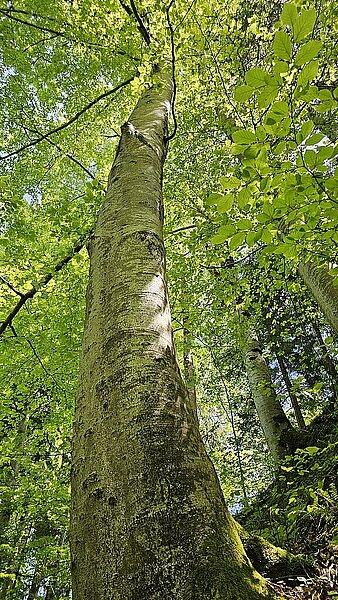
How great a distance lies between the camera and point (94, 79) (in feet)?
24.7

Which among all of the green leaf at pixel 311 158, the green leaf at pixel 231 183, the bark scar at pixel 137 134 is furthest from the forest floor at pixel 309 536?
the bark scar at pixel 137 134

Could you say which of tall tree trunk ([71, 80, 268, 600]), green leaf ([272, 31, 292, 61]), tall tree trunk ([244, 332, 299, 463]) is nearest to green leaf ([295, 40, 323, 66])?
green leaf ([272, 31, 292, 61])

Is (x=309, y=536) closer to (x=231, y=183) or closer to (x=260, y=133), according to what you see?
(x=231, y=183)

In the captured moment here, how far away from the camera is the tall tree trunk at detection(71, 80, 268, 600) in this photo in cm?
93

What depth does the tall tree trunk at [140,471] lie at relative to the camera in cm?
93

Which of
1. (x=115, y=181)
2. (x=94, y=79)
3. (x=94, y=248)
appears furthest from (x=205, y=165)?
(x=94, y=248)

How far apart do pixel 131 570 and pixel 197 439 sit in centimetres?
44

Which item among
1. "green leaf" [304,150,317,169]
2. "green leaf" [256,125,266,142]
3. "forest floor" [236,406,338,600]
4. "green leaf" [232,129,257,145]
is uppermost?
"green leaf" [256,125,266,142]

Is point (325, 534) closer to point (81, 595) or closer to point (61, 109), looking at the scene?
point (81, 595)

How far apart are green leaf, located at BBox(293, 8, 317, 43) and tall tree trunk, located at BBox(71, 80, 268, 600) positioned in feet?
3.26

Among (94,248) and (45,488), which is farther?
(45,488)

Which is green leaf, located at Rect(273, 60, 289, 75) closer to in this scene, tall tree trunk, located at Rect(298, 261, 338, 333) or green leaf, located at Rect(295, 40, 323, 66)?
green leaf, located at Rect(295, 40, 323, 66)

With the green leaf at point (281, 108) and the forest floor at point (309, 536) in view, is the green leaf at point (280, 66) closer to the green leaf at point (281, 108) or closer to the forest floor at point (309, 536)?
the green leaf at point (281, 108)

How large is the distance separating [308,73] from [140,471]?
4.46ft
